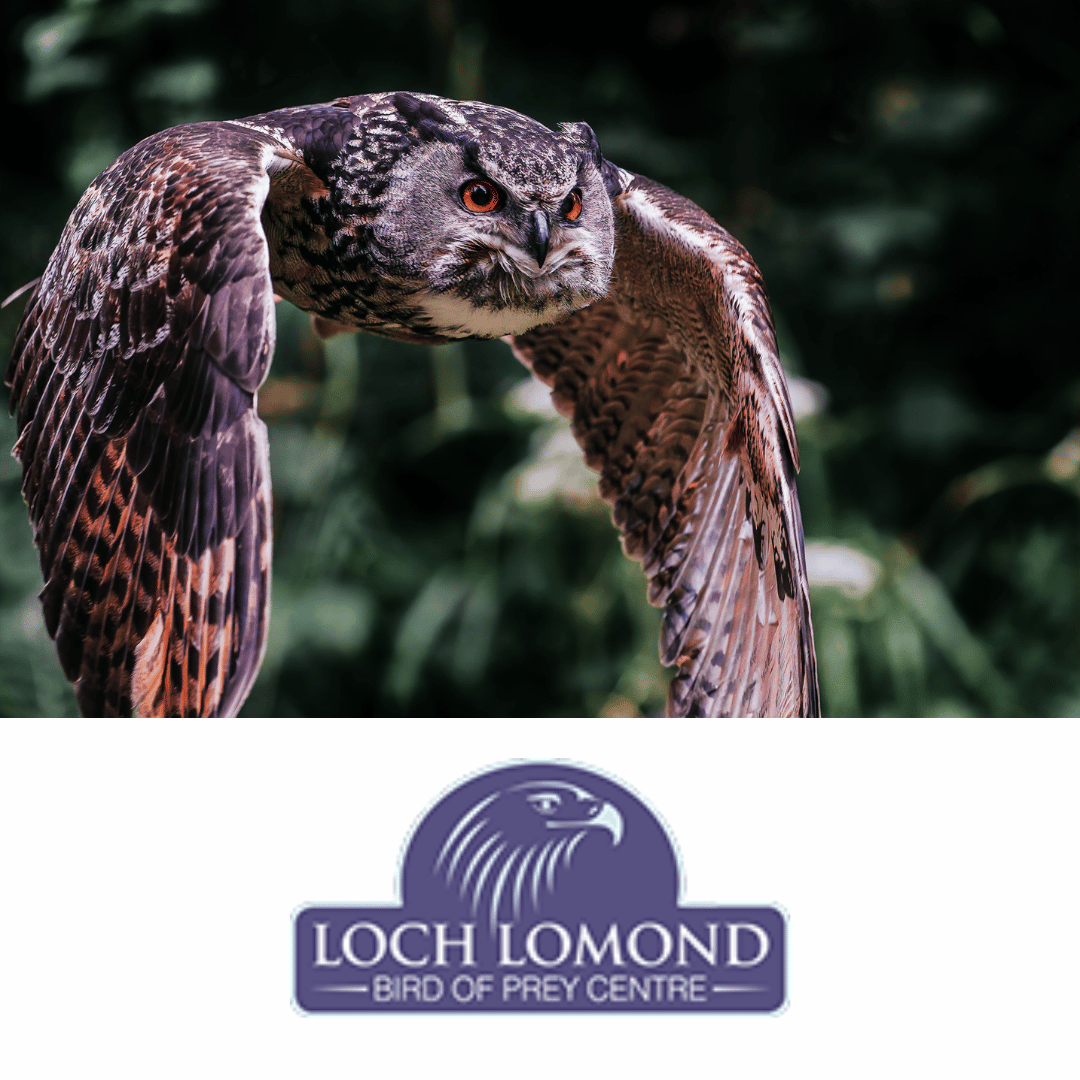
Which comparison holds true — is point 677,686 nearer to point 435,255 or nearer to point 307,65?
point 435,255

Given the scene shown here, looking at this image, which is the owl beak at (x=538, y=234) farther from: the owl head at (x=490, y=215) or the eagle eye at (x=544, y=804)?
the eagle eye at (x=544, y=804)

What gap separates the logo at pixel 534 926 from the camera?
0.79m

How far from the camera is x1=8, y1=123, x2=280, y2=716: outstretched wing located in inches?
22.9

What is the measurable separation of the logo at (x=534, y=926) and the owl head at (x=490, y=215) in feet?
1.07

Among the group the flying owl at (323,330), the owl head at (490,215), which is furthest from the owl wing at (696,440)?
the owl head at (490,215)

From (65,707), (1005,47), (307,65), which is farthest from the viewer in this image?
(1005,47)

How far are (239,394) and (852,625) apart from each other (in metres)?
1.23

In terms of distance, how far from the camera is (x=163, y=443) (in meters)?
0.61

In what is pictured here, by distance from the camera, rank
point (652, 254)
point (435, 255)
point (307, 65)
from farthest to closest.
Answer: point (307, 65) → point (652, 254) → point (435, 255)

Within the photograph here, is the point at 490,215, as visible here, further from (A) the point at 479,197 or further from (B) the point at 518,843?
(B) the point at 518,843

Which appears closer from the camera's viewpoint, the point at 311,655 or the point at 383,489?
the point at 311,655

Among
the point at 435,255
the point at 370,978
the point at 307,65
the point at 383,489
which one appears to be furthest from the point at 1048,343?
the point at 370,978

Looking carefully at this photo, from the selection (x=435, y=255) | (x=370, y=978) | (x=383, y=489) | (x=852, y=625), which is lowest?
(x=370, y=978)

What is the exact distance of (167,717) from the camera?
0.64 m
